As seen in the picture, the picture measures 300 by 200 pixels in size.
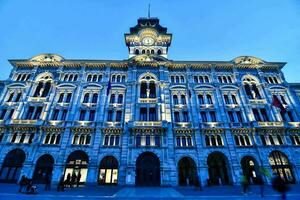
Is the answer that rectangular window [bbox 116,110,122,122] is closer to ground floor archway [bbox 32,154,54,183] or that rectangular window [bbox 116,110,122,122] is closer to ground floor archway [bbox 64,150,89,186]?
ground floor archway [bbox 64,150,89,186]

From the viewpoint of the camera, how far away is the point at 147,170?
24.3m

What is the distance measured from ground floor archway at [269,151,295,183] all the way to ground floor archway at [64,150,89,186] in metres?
27.7

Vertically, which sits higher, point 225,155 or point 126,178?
point 225,155

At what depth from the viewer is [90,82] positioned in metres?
31.3

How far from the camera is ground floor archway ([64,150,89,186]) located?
23250 mm

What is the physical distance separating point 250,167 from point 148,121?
672 inches

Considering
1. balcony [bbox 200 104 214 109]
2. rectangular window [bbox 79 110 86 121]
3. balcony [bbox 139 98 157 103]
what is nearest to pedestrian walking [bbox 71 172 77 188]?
rectangular window [bbox 79 110 86 121]

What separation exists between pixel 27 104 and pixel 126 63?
18.7m

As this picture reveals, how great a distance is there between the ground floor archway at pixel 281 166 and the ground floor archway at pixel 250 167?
235cm

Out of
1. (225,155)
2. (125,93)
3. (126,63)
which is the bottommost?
(225,155)

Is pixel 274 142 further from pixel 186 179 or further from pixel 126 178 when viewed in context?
pixel 126 178

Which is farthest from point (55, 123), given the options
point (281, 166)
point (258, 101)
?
point (281, 166)

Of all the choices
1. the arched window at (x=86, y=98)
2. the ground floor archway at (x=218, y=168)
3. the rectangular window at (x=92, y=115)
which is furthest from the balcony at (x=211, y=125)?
the arched window at (x=86, y=98)

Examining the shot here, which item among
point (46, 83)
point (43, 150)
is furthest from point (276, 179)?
point (46, 83)
